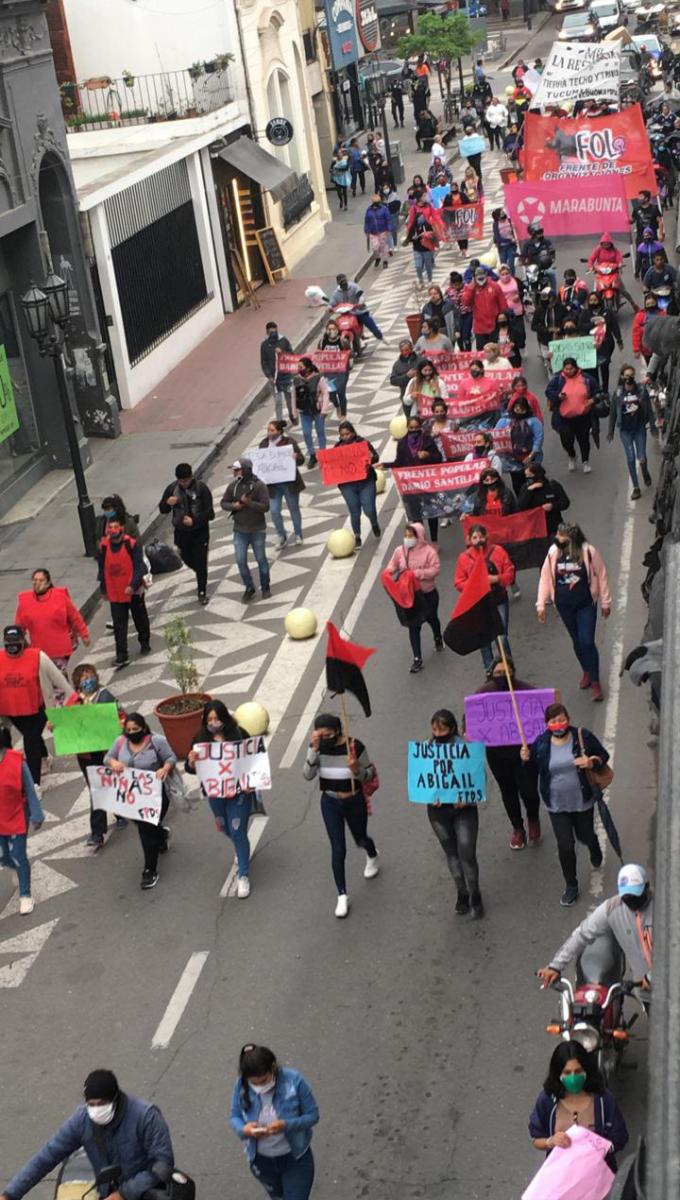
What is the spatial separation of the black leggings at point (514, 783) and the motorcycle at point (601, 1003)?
2.41 meters

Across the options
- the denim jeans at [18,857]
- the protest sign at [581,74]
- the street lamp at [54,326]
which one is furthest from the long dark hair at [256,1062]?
the protest sign at [581,74]

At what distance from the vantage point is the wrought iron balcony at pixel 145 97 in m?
34.1

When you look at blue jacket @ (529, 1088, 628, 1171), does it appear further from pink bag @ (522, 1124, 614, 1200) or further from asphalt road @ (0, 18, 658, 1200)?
asphalt road @ (0, 18, 658, 1200)

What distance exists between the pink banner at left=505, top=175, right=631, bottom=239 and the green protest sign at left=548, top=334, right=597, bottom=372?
4.89 m

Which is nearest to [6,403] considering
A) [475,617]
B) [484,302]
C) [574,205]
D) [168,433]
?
[168,433]

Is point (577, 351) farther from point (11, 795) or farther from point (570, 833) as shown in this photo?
point (11, 795)

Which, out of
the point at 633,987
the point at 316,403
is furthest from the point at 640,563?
the point at 633,987

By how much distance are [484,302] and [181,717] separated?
12.1m

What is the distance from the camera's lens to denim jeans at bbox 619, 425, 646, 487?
752 inches

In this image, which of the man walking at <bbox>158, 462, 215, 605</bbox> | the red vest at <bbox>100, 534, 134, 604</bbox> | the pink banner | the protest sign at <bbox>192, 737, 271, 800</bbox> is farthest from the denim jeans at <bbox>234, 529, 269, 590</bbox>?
the pink banner

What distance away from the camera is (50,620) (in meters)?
15.5

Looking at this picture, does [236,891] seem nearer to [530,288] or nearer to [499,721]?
[499,721]

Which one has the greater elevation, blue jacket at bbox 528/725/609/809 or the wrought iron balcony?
the wrought iron balcony

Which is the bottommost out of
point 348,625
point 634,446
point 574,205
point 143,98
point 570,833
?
point 348,625
